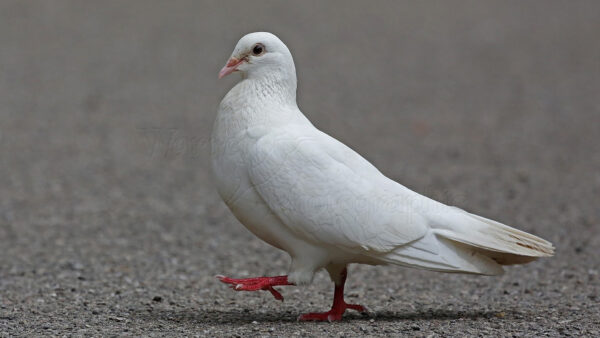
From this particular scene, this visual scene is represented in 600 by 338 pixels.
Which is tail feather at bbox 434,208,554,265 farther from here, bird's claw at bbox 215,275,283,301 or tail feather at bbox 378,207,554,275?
bird's claw at bbox 215,275,283,301

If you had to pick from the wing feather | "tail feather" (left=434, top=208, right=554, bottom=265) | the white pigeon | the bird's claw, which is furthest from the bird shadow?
the wing feather

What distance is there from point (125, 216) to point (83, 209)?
1.95 feet

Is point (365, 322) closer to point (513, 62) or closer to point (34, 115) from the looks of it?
point (34, 115)

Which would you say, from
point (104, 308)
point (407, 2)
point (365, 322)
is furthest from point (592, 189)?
point (407, 2)

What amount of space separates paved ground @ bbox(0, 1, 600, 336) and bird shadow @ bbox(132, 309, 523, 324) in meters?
0.03

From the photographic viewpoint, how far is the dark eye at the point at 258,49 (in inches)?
238

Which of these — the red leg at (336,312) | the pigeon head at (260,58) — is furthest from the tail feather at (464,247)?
the pigeon head at (260,58)

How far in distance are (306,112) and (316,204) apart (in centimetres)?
997

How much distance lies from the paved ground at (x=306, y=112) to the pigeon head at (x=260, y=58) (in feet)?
2.41

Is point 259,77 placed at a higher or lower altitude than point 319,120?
lower

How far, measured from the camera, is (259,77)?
6.07 meters

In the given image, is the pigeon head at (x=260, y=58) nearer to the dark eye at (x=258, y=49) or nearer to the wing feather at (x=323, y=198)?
the dark eye at (x=258, y=49)

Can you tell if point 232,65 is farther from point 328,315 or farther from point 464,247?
point 464,247

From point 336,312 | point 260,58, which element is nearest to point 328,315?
point 336,312
